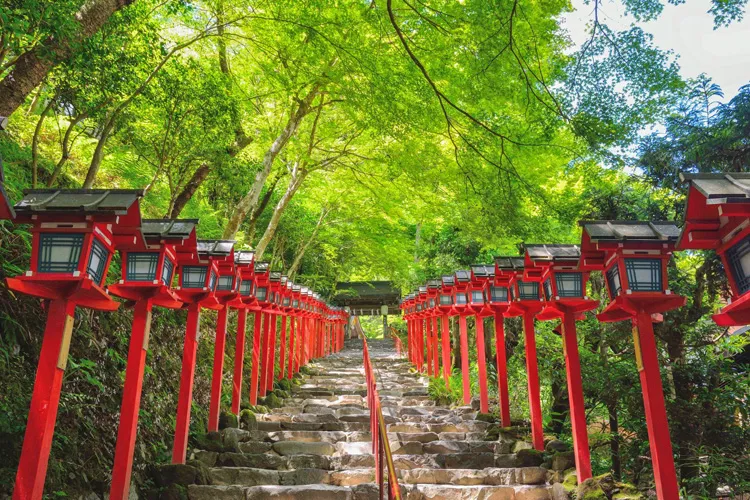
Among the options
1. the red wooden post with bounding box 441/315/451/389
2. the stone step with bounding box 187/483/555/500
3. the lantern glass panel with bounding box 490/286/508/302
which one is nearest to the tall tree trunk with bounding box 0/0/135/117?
the stone step with bounding box 187/483/555/500

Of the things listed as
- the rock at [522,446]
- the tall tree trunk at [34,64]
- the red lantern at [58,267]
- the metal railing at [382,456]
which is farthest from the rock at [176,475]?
the rock at [522,446]

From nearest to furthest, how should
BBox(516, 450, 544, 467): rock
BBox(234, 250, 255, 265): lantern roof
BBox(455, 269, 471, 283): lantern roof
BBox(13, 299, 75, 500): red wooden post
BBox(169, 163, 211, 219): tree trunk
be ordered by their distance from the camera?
BBox(13, 299, 75, 500): red wooden post, BBox(516, 450, 544, 467): rock, BBox(234, 250, 255, 265): lantern roof, BBox(169, 163, 211, 219): tree trunk, BBox(455, 269, 471, 283): lantern roof

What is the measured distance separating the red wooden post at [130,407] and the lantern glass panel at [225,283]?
264cm

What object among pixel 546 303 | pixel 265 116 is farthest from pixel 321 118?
pixel 546 303

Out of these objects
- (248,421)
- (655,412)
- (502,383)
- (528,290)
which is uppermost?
(528,290)

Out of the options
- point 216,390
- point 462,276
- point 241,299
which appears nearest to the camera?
point 216,390

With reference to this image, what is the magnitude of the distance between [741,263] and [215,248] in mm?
6184

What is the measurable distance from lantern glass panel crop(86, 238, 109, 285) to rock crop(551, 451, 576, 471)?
6607 mm

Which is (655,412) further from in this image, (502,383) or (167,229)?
(167,229)

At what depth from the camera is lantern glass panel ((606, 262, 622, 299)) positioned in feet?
18.0

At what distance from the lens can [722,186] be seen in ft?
12.7

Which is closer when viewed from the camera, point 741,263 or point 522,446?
point 741,263

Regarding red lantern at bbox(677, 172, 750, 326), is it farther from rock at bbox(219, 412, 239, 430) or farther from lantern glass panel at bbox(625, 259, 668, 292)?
rock at bbox(219, 412, 239, 430)

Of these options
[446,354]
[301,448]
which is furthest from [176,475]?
[446,354]
